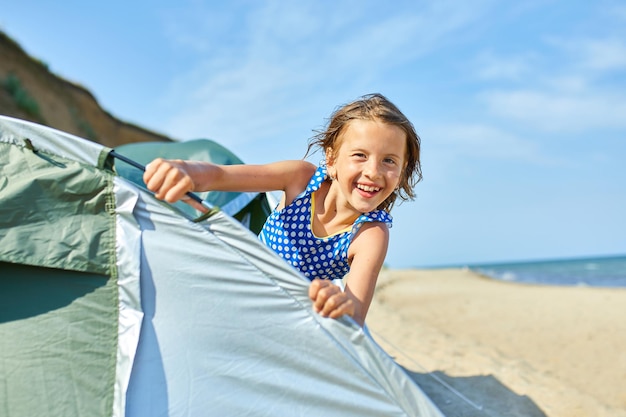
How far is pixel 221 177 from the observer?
210cm

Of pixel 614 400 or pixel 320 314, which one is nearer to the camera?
pixel 320 314

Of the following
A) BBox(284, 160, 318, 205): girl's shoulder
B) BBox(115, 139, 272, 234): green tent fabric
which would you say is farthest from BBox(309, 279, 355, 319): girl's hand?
BBox(115, 139, 272, 234): green tent fabric

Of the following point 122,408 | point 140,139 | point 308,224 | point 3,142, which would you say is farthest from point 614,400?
point 140,139

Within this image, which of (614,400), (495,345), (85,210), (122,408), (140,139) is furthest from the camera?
(140,139)

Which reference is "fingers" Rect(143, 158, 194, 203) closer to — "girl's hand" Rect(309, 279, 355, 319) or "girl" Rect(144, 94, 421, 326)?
"girl" Rect(144, 94, 421, 326)

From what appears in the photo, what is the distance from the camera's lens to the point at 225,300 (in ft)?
6.44

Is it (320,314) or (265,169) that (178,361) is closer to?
(320,314)

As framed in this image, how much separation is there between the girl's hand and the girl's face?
48 cm

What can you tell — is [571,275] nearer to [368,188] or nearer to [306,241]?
[306,241]

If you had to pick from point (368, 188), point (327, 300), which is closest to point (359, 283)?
point (327, 300)

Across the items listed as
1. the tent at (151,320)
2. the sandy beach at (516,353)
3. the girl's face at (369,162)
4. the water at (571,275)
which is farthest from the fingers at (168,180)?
the water at (571,275)

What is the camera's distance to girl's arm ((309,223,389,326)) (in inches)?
75.2

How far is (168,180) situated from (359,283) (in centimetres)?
79

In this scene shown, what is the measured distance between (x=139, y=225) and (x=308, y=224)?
818 millimetres
